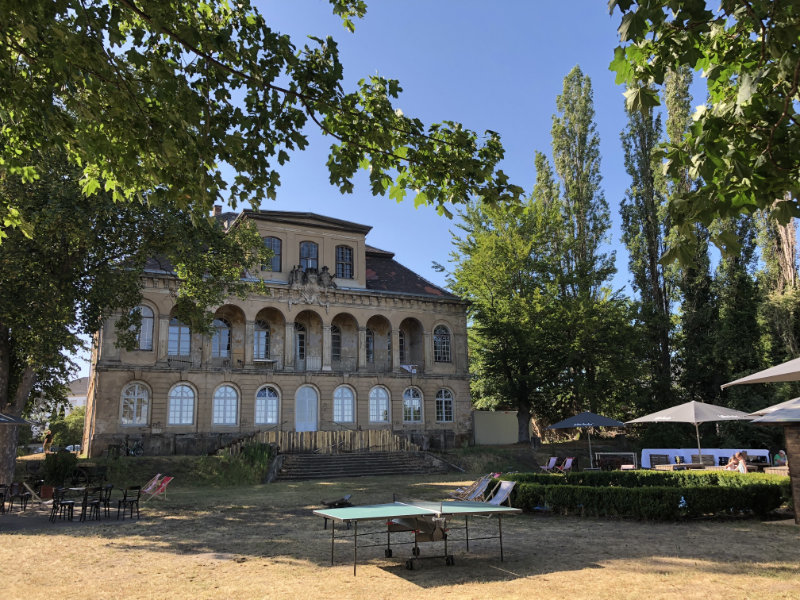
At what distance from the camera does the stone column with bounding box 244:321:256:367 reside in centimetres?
3234

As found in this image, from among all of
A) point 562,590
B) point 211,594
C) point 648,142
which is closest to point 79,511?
point 211,594

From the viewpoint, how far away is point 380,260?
40438 millimetres

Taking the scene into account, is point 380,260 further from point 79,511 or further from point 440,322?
point 79,511

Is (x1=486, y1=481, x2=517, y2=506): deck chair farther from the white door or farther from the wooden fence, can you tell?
the white door

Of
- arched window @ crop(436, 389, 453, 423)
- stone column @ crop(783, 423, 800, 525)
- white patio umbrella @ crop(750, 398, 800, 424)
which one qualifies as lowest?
stone column @ crop(783, 423, 800, 525)

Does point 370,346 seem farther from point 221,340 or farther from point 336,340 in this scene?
point 221,340

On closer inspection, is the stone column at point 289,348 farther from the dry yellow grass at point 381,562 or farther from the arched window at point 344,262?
the dry yellow grass at point 381,562

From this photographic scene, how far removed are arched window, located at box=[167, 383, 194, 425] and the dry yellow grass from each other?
16.6 meters

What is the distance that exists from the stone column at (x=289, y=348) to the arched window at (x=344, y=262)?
465 centimetres

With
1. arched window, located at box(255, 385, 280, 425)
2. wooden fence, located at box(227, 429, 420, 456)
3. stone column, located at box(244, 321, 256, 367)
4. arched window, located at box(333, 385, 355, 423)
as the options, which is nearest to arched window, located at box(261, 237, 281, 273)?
stone column, located at box(244, 321, 256, 367)

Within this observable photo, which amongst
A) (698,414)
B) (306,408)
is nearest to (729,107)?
(698,414)

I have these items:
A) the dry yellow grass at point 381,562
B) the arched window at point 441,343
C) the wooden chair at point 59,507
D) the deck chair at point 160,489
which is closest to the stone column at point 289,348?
the arched window at point 441,343

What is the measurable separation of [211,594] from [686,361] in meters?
31.8

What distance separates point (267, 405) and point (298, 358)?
11.0 ft
